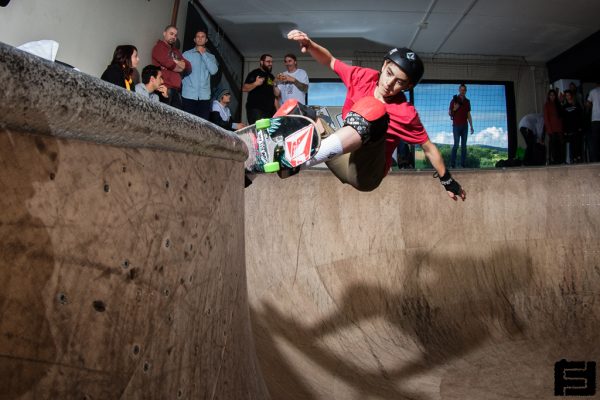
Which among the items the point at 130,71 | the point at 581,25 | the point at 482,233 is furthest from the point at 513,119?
the point at 130,71

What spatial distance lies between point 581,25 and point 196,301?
13.8 metres

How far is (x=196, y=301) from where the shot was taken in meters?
1.06

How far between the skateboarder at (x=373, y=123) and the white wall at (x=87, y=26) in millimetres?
3219

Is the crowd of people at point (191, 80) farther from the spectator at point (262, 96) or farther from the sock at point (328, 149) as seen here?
the sock at point (328, 149)

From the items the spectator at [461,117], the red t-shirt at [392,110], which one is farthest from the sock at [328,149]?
the spectator at [461,117]

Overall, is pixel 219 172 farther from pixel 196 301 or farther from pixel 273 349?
pixel 273 349

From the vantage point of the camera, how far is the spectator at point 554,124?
1073 centimetres

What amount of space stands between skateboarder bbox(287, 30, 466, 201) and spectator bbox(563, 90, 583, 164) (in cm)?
970

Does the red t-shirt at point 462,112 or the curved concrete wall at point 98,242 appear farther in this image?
the red t-shirt at point 462,112

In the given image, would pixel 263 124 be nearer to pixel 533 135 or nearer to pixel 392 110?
pixel 392 110

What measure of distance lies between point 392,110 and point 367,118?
2.23ft

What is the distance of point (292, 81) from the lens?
803 cm

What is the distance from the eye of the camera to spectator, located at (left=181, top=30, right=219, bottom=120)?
7.05 meters

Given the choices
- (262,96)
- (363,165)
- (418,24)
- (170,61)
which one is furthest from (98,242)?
(418,24)
